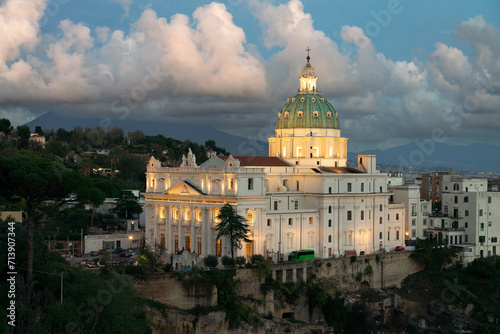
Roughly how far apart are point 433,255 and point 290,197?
1764 centimetres

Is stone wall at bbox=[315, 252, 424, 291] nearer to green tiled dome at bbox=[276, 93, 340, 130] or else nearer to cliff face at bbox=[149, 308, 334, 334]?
cliff face at bbox=[149, 308, 334, 334]

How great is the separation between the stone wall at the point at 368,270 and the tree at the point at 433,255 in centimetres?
71

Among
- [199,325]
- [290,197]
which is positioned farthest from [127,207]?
[199,325]

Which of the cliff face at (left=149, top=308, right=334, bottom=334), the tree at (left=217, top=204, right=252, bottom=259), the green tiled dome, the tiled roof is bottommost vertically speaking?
the cliff face at (left=149, top=308, right=334, bottom=334)

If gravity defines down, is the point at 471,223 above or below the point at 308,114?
below

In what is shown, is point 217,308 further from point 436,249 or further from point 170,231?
point 436,249

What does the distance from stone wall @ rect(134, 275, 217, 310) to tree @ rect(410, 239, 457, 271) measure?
2792 cm

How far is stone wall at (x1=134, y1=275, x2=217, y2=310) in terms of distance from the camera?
187 ft

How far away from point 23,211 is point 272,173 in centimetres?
2760

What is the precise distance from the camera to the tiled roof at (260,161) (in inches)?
3039

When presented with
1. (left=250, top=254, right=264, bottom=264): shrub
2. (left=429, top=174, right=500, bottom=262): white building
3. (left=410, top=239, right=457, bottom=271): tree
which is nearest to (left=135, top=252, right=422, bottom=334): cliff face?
(left=410, top=239, right=457, bottom=271): tree

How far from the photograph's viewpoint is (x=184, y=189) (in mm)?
71562

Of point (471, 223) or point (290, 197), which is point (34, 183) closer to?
point (290, 197)

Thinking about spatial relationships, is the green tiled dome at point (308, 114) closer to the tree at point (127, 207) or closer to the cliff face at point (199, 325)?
the tree at point (127, 207)
